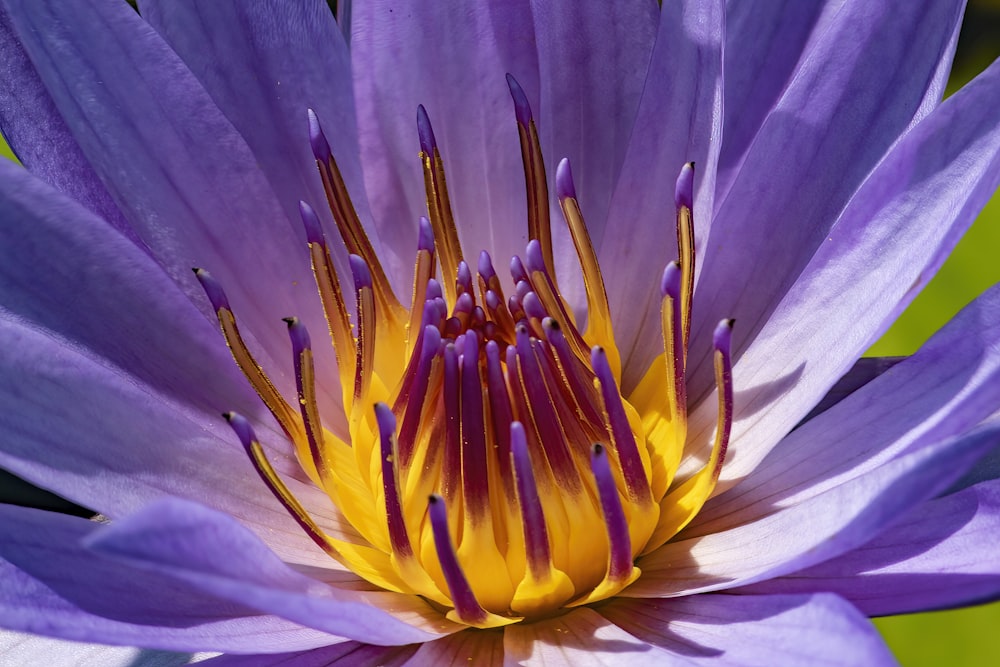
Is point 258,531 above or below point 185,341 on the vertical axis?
below

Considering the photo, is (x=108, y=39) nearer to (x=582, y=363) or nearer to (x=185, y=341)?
(x=185, y=341)

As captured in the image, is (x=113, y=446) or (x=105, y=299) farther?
(x=105, y=299)

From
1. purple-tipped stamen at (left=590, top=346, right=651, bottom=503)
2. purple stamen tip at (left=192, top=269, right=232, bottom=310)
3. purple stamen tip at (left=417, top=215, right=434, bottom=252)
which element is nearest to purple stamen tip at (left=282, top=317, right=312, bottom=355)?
purple stamen tip at (left=192, top=269, right=232, bottom=310)

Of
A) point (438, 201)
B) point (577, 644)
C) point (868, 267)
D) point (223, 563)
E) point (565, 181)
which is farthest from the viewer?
point (438, 201)

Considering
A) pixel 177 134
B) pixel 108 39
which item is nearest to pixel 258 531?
pixel 177 134

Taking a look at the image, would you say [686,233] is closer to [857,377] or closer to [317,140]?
[857,377]

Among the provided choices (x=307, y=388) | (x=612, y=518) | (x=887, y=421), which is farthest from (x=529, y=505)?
(x=887, y=421)
